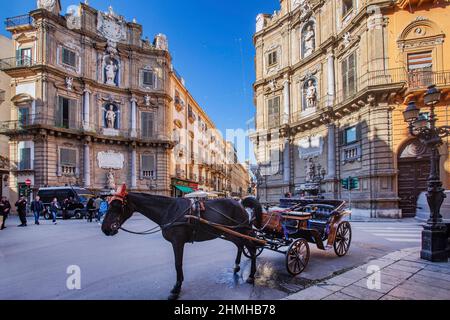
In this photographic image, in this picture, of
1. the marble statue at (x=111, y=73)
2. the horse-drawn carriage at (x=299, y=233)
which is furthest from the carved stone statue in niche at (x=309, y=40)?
the horse-drawn carriage at (x=299, y=233)

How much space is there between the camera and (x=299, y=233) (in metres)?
5.86

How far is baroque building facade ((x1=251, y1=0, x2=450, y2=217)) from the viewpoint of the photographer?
1623cm

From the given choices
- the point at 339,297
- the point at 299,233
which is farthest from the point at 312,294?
the point at 299,233

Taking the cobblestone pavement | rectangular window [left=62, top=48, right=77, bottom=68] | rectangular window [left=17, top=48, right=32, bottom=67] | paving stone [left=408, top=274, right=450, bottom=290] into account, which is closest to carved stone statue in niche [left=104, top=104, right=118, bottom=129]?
rectangular window [left=62, top=48, right=77, bottom=68]

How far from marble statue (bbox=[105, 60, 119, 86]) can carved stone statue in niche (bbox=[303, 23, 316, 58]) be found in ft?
64.5

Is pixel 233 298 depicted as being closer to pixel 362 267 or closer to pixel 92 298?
pixel 92 298

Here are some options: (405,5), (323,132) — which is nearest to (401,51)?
(405,5)

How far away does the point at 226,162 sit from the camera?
227ft

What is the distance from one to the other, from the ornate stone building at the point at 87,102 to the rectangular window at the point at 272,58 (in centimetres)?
1201

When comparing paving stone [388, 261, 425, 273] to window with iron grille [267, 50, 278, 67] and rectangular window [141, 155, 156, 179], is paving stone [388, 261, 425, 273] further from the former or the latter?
rectangular window [141, 155, 156, 179]

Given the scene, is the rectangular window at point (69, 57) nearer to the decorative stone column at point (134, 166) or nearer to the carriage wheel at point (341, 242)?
the decorative stone column at point (134, 166)

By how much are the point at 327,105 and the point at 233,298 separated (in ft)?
63.7

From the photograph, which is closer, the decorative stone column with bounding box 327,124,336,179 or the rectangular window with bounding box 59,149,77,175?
the decorative stone column with bounding box 327,124,336,179

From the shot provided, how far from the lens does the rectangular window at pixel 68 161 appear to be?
25.0m
